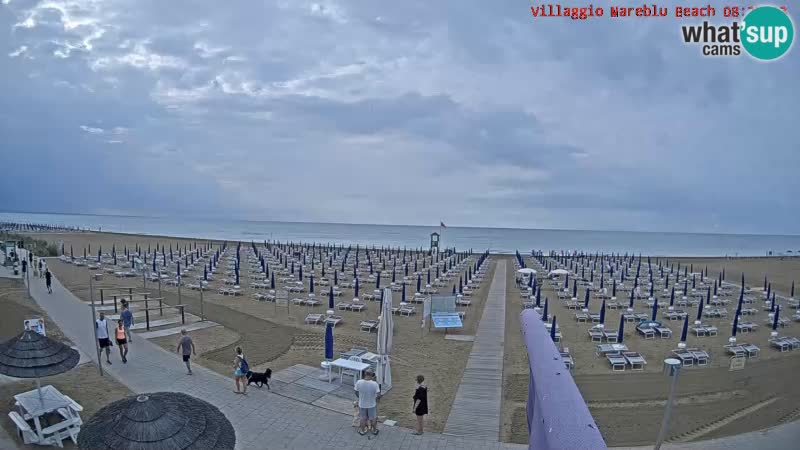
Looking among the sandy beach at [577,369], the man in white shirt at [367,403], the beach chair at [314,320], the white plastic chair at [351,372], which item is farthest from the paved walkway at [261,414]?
the beach chair at [314,320]

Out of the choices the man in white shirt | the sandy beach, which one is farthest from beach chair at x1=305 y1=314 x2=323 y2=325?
the man in white shirt

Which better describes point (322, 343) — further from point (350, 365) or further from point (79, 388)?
point (79, 388)

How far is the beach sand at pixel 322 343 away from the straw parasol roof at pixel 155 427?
15.7 feet

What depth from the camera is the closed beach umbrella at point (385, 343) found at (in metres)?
9.63

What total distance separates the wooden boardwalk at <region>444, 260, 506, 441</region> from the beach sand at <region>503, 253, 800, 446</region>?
26 centimetres

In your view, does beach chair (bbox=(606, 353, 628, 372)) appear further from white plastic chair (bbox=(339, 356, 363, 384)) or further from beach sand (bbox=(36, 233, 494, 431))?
white plastic chair (bbox=(339, 356, 363, 384))

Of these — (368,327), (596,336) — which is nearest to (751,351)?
(596,336)

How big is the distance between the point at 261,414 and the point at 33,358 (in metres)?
3.68

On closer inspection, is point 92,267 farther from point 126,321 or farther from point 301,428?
point 301,428

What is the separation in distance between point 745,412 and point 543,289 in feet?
58.2

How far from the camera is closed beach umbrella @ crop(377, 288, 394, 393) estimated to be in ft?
31.6

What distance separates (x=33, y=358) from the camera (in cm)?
638

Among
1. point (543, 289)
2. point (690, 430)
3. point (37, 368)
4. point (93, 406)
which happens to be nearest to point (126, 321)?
point (93, 406)

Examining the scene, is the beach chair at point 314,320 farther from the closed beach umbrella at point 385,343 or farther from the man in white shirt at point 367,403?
the man in white shirt at point 367,403
